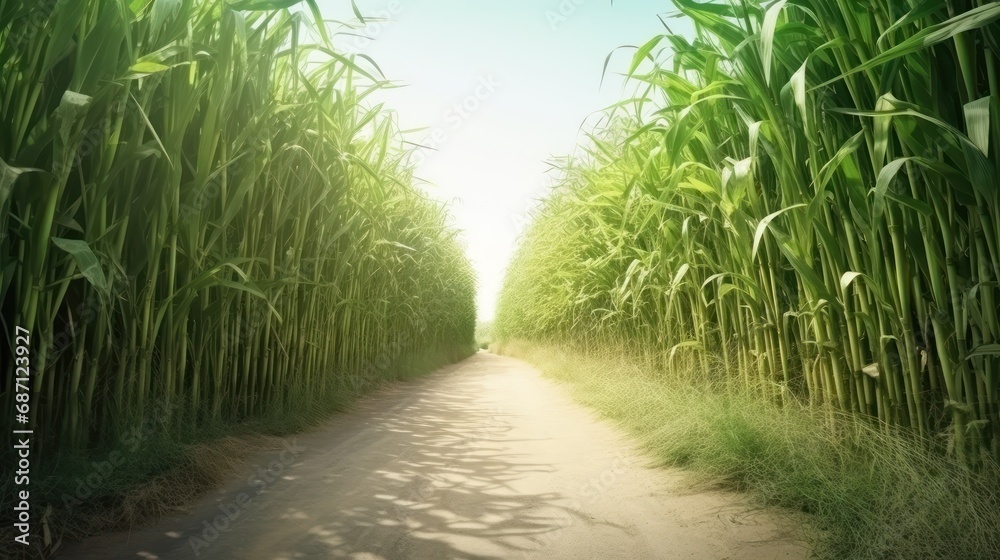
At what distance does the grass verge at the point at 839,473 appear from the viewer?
1.37m

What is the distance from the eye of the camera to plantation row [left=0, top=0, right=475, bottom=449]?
1796 millimetres

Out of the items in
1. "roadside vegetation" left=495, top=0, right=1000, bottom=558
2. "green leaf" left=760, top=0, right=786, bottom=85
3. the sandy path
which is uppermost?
"green leaf" left=760, top=0, right=786, bottom=85

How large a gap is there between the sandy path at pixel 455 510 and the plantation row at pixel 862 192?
710 millimetres

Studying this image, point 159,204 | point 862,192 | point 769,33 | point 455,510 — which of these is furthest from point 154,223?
point 862,192

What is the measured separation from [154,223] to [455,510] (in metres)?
1.74

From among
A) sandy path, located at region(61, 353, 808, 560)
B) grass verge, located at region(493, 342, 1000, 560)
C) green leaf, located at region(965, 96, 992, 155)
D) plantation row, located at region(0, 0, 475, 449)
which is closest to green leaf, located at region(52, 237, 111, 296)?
plantation row, located at region(0, 0, 475, 449)

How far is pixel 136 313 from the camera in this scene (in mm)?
2266

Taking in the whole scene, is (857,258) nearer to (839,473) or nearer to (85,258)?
(839,473)

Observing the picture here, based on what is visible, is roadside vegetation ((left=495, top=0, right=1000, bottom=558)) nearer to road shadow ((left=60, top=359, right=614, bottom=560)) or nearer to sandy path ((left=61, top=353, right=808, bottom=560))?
sandy path ((left=61, top=353, right=808, bottom=560))

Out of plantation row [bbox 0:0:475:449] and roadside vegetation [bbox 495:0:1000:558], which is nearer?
roadside vegetation [bbox 495:0:1000:558]

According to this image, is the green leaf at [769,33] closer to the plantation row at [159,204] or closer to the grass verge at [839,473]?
the grass verge at [839,473]

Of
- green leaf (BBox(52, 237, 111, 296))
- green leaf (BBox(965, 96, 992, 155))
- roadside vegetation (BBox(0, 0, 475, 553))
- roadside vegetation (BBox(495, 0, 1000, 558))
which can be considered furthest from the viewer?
roadside vegetation (BBox(0, 0, 475, 553))

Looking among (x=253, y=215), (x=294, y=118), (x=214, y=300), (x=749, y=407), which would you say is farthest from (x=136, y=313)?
(x=749, y=407)

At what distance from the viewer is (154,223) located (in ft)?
7.50
